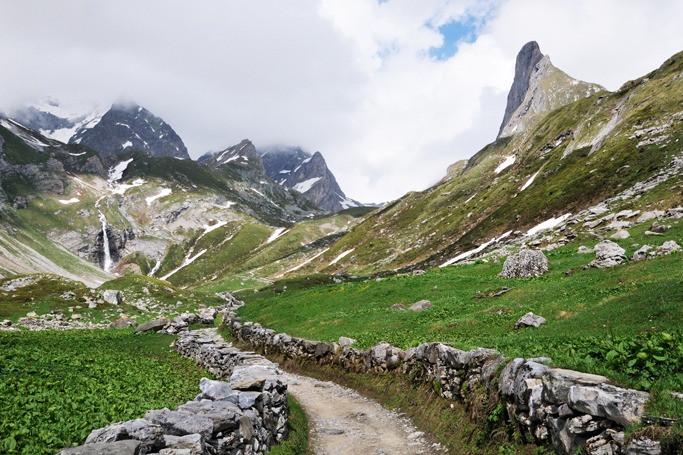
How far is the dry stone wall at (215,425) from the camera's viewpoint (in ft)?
29.8

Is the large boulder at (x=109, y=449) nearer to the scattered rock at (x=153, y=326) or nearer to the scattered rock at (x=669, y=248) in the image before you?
the scattered rock at (x=669, y=248)

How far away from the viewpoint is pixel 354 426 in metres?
19.1

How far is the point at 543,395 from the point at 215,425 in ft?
29.4

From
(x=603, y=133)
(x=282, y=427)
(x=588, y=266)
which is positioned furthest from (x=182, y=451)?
(x=603, y=133)

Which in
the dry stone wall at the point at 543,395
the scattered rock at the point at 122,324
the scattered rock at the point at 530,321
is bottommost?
the scattered rock at the point at 122,324

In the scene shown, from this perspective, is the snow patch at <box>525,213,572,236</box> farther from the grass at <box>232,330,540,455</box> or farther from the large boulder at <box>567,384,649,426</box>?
the large boulder at <box>567,384,649,426</box>

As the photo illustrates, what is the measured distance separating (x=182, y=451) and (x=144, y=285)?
89189 millimetres

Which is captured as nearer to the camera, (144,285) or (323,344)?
(323,344)

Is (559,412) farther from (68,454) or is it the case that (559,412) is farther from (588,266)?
(588,266)

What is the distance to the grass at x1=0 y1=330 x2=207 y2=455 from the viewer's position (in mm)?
10289

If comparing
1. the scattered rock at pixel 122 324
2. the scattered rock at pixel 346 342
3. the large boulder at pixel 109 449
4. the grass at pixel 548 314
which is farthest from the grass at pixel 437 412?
the scattered rock at pixel 122 324

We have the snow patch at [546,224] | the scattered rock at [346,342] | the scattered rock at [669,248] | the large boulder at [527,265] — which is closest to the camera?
the scattered rock at [346,342]

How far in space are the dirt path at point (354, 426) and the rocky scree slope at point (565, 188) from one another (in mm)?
41988

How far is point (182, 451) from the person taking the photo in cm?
916
